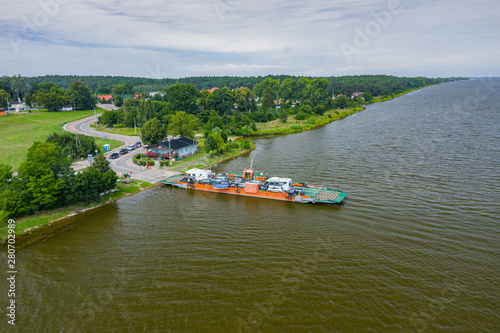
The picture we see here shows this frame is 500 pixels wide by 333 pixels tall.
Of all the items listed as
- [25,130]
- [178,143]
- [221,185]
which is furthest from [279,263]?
[25,130]

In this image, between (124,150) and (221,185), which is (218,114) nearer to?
(124,150)

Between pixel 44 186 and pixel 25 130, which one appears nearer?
pixel 44 186

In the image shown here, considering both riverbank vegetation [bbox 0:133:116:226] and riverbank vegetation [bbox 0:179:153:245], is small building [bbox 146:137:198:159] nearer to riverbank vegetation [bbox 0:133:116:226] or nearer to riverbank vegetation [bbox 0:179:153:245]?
riverbank vegetation [bbox 0:179:153:245]

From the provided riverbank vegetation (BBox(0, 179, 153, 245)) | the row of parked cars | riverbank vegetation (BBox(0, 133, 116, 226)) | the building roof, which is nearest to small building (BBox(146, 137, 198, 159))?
the building roof

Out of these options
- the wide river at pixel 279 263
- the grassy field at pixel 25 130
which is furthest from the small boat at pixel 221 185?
the grassy field at pixel 25 130

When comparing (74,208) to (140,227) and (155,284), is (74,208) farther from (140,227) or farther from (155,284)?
(155,284)

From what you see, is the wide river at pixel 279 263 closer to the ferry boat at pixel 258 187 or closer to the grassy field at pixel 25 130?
the ferry boat at pixel 258 187
